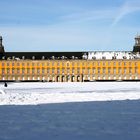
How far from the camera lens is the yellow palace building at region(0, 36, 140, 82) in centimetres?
10038

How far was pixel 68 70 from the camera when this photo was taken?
101562mm

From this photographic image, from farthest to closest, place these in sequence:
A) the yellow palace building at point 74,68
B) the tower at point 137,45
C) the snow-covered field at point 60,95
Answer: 1. the tower at point 137,45
2. the yellow palace building at point 74,68
3. the snow-covered field at point 60,95

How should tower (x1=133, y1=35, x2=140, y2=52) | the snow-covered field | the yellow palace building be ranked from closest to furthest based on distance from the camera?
the snow-covered field
the yellow palace building
tower (x1=133, y1=35, x2=140, y2=52)

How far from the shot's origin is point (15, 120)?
15289 mm

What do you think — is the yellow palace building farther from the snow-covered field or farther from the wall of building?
the snow-covered field

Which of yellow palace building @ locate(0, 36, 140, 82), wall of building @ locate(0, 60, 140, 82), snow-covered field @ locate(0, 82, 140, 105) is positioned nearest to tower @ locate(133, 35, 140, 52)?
yellow palace building @ locate(0, 36, 140, 82)

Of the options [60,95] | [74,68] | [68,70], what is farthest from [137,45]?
[60,95]

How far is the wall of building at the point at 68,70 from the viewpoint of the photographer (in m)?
100

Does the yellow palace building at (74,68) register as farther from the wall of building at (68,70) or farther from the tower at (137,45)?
the tower at (137,45)

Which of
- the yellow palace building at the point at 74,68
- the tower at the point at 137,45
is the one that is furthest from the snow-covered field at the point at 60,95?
the tower at the point at 137,45

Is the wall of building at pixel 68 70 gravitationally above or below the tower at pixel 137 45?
below

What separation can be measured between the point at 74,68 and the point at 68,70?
151cm

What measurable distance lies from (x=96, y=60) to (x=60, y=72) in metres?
9.14

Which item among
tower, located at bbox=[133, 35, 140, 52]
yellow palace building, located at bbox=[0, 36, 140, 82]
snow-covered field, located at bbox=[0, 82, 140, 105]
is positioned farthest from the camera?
tower, located at bbox=[133, 35, 140, 52]
